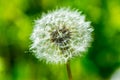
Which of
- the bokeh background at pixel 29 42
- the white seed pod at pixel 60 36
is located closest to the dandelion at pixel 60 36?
the white seed pod at pixel 60 36

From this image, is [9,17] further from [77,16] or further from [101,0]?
[77,16]

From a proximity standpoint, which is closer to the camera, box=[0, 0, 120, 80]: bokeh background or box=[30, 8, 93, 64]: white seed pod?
box=[30, 8, 93, 64]: white seed pod

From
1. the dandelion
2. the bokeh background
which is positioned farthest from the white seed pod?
the bokeh background

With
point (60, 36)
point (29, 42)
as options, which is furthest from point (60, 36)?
point (29, 42)

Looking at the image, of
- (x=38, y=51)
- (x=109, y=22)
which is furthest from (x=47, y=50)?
(x=109, y=22)

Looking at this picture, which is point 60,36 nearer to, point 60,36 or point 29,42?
point 60,36

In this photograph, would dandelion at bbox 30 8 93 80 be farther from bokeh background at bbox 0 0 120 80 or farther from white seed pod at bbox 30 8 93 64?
bokeh background at bbox 0 0 120 80
